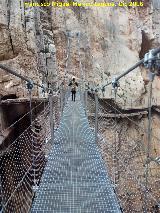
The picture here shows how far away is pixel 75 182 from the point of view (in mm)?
1277

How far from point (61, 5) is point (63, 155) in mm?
4673

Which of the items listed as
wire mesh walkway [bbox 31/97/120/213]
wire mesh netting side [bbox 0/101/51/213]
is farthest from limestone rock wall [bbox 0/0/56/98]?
wire mesh walkway [bbox 31/97/120/213]

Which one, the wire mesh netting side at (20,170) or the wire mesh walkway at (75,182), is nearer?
the wire mesh walkway at (75,182)

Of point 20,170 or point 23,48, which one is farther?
point 23,48

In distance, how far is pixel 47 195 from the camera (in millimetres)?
1141

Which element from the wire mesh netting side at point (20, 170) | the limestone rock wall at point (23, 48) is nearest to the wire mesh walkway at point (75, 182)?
the wire mesh netting side at point (20, 170)

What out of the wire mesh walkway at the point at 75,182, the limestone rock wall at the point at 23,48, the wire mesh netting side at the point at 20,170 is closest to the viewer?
the wire mesh walkway at the point at 75,182

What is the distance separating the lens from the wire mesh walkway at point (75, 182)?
3.51ft

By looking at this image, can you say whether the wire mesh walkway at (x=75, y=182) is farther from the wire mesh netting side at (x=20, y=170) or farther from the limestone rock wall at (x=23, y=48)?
the limestone rock wall at (x=23, y=48)

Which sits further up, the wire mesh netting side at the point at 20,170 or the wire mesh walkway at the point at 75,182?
the wire mesh walkway at the point at 75,182

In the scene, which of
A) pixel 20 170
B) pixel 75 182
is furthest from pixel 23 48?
pixel 75 182

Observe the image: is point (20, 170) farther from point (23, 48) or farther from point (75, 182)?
point (75, 182)

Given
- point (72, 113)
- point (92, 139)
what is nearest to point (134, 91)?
point (72, 113)

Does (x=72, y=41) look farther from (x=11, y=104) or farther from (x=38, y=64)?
(x=11, y=104)
